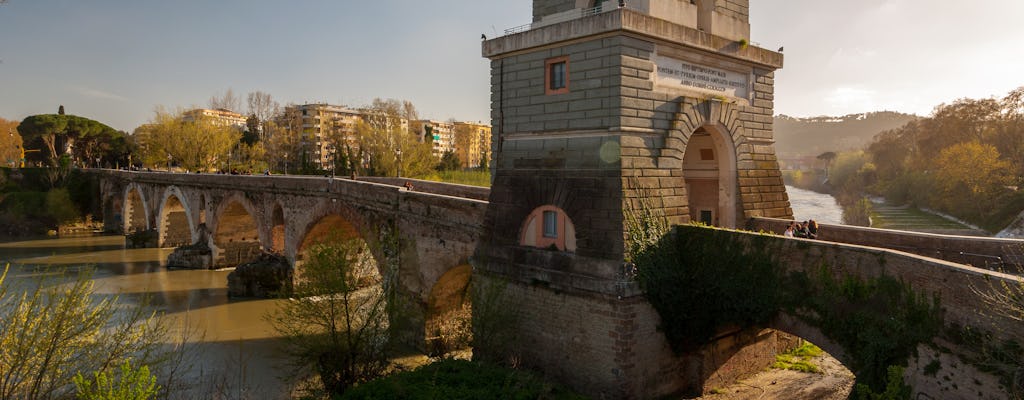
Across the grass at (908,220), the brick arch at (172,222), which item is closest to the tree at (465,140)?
the brick arch at (172,222)

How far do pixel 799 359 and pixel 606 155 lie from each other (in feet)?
25.2

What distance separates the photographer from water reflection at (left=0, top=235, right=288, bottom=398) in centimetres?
1619

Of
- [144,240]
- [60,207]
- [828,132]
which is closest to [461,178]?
[144,240]

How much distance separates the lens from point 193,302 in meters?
25.4

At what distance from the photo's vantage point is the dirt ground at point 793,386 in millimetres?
12562

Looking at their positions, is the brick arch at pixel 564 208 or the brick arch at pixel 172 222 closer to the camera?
the brick arch at pixel 564 208

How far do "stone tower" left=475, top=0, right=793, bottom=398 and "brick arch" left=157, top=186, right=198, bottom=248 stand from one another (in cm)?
3321

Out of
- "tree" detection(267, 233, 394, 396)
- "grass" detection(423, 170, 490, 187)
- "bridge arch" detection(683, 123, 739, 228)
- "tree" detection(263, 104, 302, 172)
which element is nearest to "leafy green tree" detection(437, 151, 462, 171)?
"grass" detection(423, 170, 490, 187)

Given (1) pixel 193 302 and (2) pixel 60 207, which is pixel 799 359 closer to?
(1) pixel 193 302

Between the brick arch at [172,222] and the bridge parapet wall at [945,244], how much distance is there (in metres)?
38.2

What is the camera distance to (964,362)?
7.94 metres

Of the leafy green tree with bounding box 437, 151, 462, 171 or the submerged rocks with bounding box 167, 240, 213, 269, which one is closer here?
the submerged rocks with bounding box 167, 240, 213, 269

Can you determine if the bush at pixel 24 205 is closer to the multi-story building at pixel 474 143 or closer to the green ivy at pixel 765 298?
the multi-story building at pixel 474 143

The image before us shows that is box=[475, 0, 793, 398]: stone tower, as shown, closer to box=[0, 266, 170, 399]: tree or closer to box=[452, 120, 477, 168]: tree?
box=[0, 266, 170, 399]: tree
